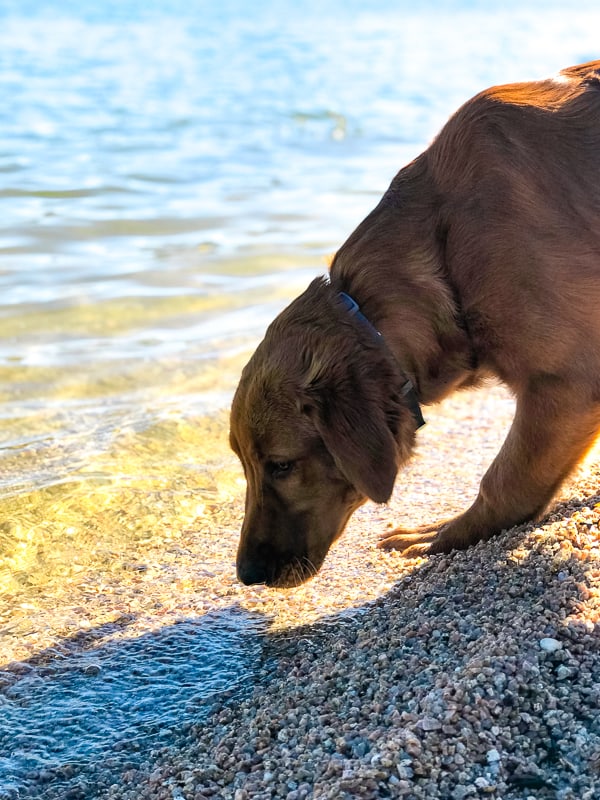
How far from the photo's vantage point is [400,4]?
1759 inches

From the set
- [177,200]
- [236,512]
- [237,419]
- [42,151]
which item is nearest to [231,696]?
[237,419]

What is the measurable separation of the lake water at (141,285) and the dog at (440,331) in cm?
64

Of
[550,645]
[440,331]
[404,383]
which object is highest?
[440,331]

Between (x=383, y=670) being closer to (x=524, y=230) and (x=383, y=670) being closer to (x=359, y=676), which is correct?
(x=359, y=676)

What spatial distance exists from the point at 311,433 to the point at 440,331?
56 centimetres

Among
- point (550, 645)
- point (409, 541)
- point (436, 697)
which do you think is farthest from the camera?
Answer: point (409, 541)

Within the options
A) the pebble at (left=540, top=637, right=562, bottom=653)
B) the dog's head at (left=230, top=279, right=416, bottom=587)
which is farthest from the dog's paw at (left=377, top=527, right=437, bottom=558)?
the pebble at (left=540, top=637, right=562, bottom=653)

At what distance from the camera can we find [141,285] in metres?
7.80

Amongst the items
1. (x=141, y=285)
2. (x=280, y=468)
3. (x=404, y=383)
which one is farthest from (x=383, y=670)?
(x=141, y=285)

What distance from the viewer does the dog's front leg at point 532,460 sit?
11.4ft

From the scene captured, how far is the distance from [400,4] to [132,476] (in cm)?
4378

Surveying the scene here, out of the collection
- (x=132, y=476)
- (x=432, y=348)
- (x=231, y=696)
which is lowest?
(x=132, y=476)

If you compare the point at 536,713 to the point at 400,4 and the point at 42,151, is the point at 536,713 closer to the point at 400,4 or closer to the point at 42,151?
the point at 42,151

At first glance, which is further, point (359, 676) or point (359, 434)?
point (359, 434)
